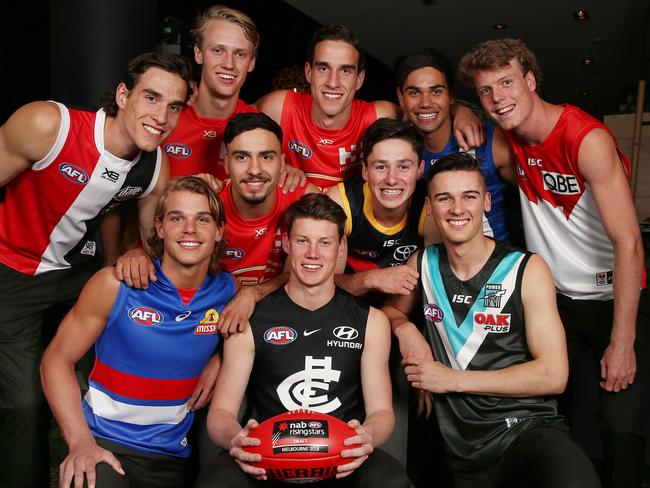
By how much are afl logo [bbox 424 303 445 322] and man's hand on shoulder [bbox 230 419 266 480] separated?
0.84m

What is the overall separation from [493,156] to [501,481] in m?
1.50

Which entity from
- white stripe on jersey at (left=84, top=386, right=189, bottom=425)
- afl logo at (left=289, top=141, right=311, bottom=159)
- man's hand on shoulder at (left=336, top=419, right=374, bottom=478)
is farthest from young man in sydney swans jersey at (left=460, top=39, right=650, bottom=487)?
white stripe on jersey at (left=84, top=386, right=189, bottom=425)

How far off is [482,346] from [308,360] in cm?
66

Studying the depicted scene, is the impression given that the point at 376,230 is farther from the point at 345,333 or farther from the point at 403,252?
the point at 345,333

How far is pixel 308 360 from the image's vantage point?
2.45 metres

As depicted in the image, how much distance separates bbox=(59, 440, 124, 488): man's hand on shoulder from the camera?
2.20 meters

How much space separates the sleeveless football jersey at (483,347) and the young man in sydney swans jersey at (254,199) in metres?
0.75

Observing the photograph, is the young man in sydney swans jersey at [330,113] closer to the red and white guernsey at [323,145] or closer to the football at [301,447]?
the red and white guernsey at [323,145]

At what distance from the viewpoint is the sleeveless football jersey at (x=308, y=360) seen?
2.43 metres

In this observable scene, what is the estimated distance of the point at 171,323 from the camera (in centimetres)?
252

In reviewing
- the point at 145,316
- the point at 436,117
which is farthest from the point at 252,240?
the point at 436,117

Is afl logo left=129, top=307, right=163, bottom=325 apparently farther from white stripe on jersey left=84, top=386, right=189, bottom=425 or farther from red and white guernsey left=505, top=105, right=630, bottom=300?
red and white guernsey left=505, top=105, right=630, bottom=300

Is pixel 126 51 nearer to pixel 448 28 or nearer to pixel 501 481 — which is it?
pixel 501 481

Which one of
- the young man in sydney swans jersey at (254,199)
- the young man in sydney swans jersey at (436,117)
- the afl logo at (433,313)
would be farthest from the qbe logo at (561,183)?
the young man in sydney swans jersey at (254,199)
